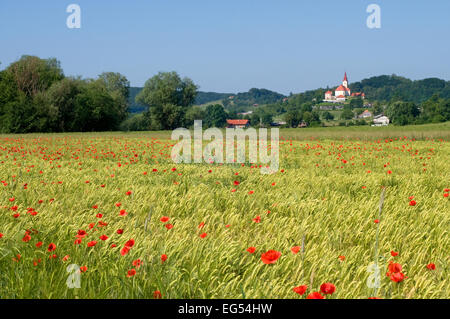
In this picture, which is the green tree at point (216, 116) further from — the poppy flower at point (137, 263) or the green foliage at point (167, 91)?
the poppy flower at point (137, 263)

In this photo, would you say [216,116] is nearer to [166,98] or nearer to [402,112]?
[166,98]

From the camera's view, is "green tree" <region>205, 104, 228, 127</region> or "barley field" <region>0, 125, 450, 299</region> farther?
"green tree" <region>205, 104, 228, 127</region>

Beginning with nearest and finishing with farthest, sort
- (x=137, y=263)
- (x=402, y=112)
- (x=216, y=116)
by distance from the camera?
(x=137, y=263) → (x=402, y=112) → (x=216, y=116)

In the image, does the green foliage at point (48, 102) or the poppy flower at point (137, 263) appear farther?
the green foliage at point (48, 102)

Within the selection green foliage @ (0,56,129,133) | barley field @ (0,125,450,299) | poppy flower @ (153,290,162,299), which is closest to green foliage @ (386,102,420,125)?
green foliage @ (0,56,129,133)

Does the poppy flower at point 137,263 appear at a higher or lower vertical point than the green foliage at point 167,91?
lower

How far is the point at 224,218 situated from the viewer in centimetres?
405

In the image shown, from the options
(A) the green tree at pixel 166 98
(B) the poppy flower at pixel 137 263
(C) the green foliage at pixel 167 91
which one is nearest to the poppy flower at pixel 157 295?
(B) the poppy flower at pixel 137 263

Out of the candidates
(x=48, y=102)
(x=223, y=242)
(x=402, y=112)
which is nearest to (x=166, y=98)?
(x=48, y=102)

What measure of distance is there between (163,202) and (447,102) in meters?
113

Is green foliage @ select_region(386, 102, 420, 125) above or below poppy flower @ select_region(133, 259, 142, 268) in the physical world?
above

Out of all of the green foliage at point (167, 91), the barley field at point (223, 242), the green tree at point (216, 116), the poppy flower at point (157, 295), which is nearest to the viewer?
the poppy flower at point (157, 295)

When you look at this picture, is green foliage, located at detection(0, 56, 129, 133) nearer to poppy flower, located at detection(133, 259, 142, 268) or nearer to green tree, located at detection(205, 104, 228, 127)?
poppy flower, located at detection(133, 259, 142, 268)
